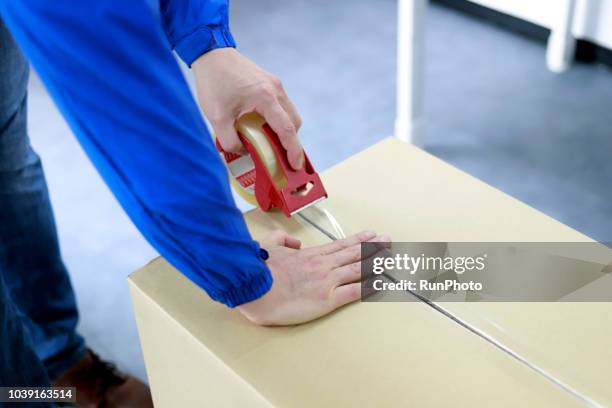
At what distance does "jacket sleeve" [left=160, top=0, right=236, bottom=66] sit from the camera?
36.3 inches

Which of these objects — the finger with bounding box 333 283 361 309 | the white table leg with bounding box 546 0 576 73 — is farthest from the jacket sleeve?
the white table leg with bounding box 546 0 576 73

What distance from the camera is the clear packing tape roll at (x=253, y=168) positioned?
0.92 metres

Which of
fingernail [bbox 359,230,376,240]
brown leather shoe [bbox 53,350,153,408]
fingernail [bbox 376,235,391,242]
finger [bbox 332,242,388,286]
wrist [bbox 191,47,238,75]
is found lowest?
brown leather shoe [bbox 53,350,153,408]

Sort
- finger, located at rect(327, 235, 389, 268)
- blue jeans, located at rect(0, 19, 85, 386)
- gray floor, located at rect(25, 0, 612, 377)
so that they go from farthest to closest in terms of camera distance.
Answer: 1. gray floor, located at rect(25, 0, 612, 377)
2. blue jeans, located at rect(0, 19, 85, 386)
3. finger, located at rect(327, 235, 389, 268)

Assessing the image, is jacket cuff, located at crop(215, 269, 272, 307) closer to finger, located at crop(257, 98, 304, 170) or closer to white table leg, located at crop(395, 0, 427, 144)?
finger, located at crop(257, 98, 304, 170)

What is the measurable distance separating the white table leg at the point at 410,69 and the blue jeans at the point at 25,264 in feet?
3.08

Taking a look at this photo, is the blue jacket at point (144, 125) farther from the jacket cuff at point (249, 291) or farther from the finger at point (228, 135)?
the finger at point (228, 135)

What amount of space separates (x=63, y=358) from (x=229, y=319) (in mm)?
654

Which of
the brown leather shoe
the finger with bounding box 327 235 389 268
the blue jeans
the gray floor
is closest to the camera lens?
the finger with bounding box 327 235 389 268

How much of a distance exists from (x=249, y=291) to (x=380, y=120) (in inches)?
55.5

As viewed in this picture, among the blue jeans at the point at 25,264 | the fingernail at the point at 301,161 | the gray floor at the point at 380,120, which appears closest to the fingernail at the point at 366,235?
the fingernail at the point at 301,161

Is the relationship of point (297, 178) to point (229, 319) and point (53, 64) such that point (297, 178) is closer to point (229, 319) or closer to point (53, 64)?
point (229, 319)

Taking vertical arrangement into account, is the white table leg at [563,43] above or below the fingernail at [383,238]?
below

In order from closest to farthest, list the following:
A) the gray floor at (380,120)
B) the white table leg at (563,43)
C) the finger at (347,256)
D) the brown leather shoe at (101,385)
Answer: the finger at (347,256), the brown leather shoe at (101,385), the gray floor at (380,120), the white table leg at (563,43)
